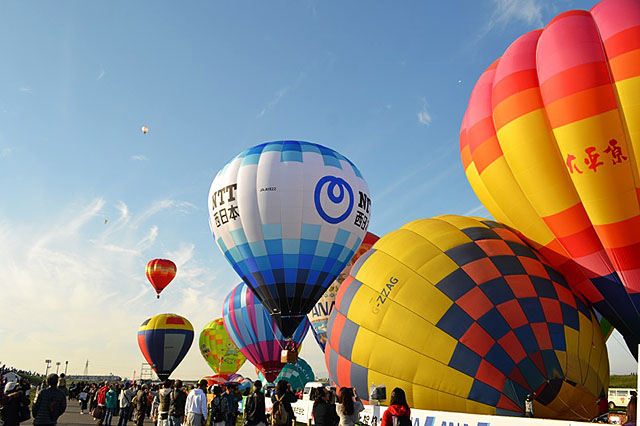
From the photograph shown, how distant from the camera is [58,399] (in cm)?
681

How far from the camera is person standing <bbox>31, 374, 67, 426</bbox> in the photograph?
6738 millimetres

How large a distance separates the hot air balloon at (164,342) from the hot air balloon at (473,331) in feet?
86.8

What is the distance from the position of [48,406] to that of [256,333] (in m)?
19.4

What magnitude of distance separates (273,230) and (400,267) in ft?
18.7

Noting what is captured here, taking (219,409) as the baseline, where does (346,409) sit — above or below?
above

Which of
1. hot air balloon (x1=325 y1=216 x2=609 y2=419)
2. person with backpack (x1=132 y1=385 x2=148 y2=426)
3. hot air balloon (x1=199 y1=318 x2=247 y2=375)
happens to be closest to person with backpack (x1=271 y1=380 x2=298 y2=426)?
hot air balloon (x1=325 y1=216 x2=609 y2=419)

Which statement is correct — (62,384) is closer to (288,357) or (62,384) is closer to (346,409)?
(346,409)

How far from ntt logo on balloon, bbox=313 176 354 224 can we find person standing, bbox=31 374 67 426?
10.1 meters

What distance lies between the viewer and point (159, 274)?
36125mm

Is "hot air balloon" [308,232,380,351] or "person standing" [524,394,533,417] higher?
"hot air balloon" [308,232,380,351]

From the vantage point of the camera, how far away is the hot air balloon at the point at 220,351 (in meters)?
38.7

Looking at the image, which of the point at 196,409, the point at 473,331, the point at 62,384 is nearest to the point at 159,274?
the point at 62,384

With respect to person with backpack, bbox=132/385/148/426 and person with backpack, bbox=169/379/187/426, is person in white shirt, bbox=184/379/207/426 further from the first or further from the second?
person with backpack, bbox=132/385/148/426

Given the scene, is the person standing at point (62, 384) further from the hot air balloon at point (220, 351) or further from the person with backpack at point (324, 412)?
the hot air balloon at point (220, 351)
